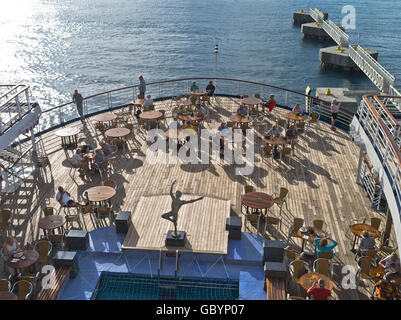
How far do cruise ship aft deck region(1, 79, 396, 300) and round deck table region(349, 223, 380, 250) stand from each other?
434mm

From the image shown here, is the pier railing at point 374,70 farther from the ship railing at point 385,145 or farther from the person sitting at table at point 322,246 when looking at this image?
the person sitting at table at point 322,246

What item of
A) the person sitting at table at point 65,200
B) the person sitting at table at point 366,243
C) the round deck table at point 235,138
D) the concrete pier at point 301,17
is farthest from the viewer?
the concrete pier at point 301,17

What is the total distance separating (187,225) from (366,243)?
512cm

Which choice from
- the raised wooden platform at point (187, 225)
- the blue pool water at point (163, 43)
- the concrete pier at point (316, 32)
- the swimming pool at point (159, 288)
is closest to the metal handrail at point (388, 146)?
the raised wooden platform at point (187, 225)

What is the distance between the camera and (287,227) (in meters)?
A: 13.2

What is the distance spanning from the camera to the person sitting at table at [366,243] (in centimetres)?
1144

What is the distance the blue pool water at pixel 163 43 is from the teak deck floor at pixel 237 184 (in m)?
27.3

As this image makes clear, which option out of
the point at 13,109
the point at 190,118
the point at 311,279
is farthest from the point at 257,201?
the point at 13,109

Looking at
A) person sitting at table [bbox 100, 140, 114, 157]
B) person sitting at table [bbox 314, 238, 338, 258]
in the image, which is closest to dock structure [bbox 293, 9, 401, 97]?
person sitting at table [bbox 100, 140, 114, 157]

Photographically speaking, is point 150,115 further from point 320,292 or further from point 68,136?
point 320,292

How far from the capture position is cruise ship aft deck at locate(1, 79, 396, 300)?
11.6 meters

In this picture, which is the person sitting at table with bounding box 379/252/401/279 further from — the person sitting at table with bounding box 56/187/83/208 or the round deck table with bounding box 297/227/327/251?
the person sitting at table with bounding box 56/187/83/208
